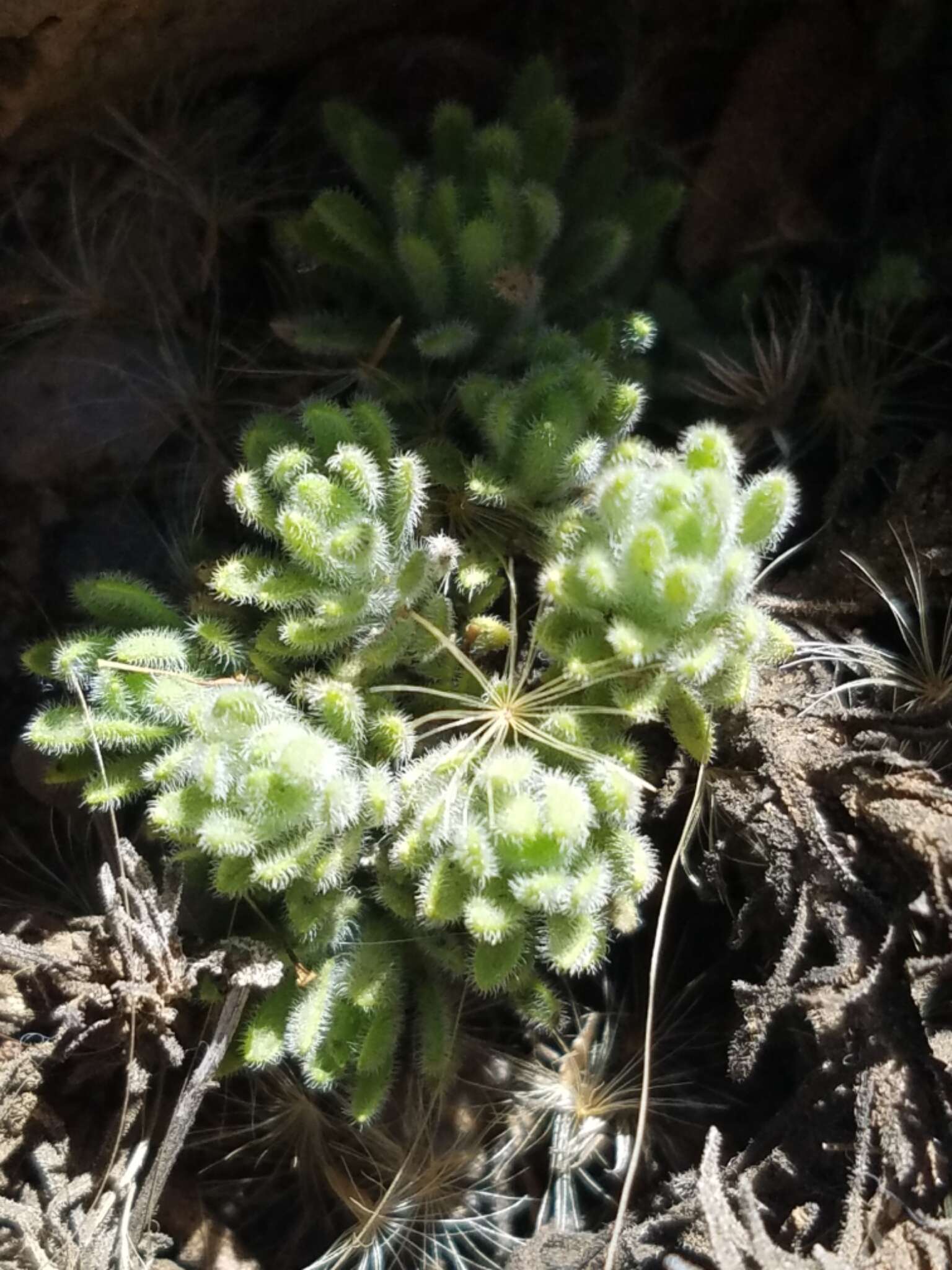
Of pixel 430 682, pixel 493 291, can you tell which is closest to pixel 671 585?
pixel 430 682

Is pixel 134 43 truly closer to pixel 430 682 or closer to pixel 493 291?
pixel 493 291

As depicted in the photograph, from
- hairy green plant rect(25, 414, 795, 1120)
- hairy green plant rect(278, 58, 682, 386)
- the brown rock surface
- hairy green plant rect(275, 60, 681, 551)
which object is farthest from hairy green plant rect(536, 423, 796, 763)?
the brown rock surface

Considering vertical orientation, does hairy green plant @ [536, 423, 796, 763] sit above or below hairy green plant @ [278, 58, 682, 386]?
below

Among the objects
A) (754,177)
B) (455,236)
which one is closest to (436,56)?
(455,236)

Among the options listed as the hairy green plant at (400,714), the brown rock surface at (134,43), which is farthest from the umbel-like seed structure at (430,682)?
the brown rock surface at (134,43)

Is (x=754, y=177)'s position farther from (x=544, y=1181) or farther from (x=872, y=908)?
(x=544, y=1181)

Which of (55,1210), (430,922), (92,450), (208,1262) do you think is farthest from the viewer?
(92,450)

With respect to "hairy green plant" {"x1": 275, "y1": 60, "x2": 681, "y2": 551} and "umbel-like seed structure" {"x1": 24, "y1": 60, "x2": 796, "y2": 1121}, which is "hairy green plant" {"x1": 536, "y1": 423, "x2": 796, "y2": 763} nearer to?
"umbel-like seed structure" {"x1": 24, "y1": 60, "x2": 796, "y2": 1121}

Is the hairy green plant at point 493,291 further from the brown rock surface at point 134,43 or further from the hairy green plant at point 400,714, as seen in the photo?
the brown rock surface at point 134,43
